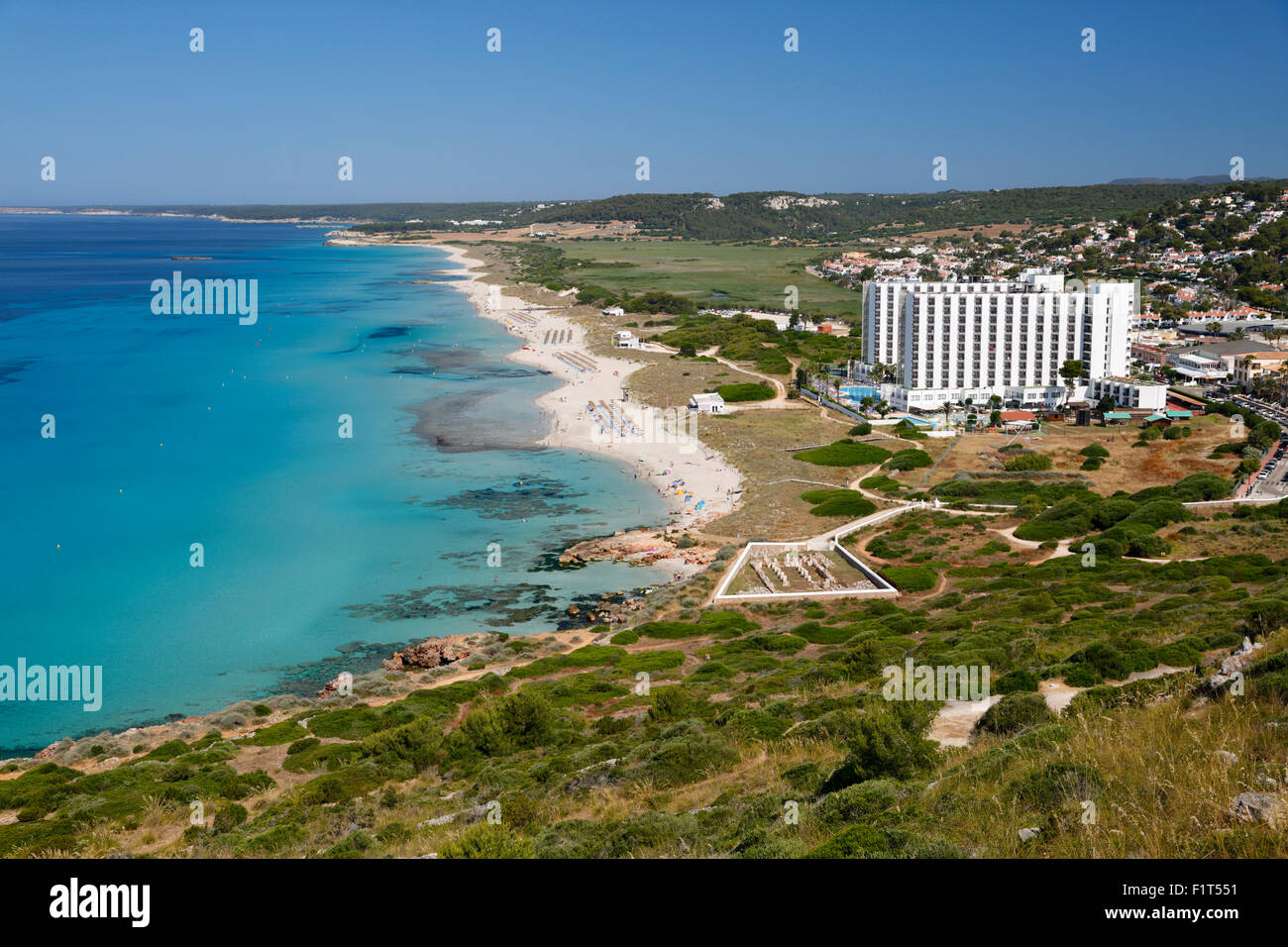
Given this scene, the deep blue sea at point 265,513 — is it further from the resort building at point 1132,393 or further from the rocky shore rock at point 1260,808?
the resort building at point 1132,393

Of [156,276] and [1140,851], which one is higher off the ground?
[156,276]

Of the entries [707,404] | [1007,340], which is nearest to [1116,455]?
[1007,340]

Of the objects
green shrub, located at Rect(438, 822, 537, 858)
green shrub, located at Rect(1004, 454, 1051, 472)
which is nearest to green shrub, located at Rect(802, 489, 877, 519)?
green shrub, located at Rect(1004, 454, 1051, 472)

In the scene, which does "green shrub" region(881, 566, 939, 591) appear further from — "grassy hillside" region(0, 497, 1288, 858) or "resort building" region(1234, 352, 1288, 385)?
"resort building" region(1234, 352, 1288, 385)

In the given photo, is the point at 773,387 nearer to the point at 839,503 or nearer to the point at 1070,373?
the point at 1070,373
